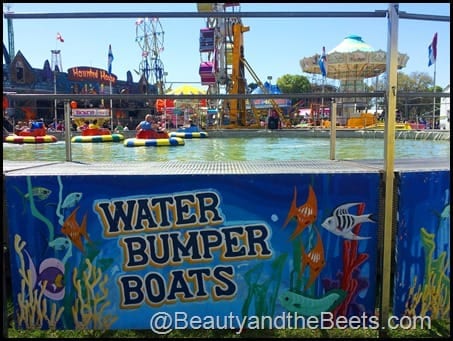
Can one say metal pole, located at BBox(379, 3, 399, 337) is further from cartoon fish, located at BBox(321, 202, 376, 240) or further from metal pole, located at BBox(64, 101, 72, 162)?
metal pole, located at BBox(64, 101, 72, 162)

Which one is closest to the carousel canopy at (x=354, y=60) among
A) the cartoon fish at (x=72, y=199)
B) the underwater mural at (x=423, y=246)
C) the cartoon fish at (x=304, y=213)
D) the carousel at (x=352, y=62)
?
the carousel at (x=352, y=62)

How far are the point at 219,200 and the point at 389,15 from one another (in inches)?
55.1

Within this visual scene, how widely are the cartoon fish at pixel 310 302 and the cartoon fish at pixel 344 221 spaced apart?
0.35m

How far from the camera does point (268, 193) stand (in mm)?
2510

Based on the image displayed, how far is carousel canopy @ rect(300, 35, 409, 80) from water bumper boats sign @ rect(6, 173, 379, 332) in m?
26.0

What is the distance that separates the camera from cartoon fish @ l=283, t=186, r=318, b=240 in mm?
2512

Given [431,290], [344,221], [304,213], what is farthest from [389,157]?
[431,290]

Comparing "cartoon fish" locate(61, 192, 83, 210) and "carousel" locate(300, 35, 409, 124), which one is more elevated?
"carousel" locate(300, 35, 409, 124)

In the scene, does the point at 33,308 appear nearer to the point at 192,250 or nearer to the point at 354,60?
the point at 192,250

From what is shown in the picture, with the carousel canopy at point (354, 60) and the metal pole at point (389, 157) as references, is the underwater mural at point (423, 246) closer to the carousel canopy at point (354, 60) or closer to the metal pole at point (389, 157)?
the metal pole at point (389, 157)

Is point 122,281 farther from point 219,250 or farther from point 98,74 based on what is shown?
point 98,74

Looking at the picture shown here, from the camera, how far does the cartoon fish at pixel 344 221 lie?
2.54 m

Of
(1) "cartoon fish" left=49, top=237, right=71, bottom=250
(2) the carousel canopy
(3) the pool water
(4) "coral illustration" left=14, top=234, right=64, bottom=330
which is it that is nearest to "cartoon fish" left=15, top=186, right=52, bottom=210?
(1) "cartoon fish" left=49, top=237, right=71, bottom=250

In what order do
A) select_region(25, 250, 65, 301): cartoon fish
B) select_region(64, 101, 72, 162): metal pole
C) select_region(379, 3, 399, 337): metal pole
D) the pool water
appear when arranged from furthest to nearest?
1. the pool water
2. select_region(64, 101, 72, 162): metal pole
3. select_region(25, 250, 65, 301): cartoon fish
4. select_region(379, 3, 399, 337): metal pole
